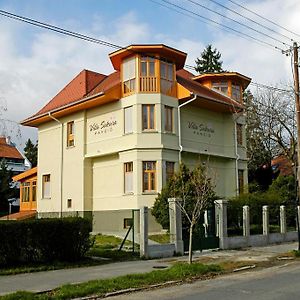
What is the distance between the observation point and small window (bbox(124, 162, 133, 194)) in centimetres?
2800

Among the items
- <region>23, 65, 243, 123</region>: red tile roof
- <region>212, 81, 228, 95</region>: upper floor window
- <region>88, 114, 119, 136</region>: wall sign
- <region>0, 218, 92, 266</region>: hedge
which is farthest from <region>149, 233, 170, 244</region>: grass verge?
<region>212, 81, 228, 95</region>: upper floor window

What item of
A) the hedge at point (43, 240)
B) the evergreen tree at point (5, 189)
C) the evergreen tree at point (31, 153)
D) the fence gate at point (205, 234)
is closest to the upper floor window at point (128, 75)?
the fence gate at point (205, 234)

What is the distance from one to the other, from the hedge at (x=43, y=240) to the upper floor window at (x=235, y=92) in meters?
21.4

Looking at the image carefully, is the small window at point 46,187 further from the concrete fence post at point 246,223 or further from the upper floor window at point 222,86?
the concrete fence post at point 246,223

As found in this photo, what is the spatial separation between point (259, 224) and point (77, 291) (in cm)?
1634

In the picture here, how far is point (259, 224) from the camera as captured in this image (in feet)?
82.8

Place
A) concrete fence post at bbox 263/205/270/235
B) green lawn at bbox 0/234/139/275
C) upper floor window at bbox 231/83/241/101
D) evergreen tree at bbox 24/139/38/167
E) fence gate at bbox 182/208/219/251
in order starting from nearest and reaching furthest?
green lawn at bbox 0/234/139/275
fence gate at bbox 182/208/219/251
concrete fence post at bbox 263/205/270/235
upper floor window at bbox 231/83/241/101
evergreen tree at bbox 24/139/38/167

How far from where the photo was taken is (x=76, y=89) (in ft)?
110

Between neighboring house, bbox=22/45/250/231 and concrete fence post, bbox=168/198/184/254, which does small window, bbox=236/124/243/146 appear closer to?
neighboring house, bbox=22/45/250/231

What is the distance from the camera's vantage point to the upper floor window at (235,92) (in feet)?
115

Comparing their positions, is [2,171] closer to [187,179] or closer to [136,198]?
[136,198]

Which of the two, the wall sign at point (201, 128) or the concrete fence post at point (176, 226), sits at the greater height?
the wall sign at point (201, 128)

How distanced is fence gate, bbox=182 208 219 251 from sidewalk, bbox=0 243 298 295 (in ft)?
2.09

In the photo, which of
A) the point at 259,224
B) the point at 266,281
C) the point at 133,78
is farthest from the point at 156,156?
the point at 266,281
